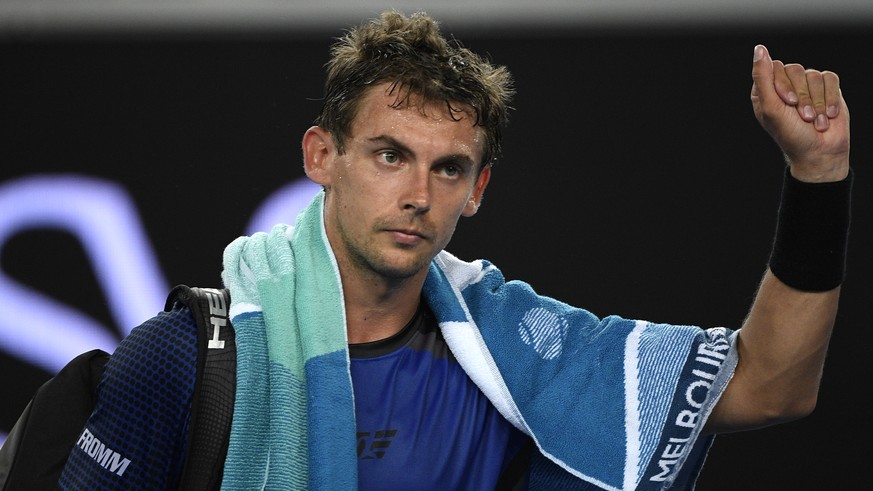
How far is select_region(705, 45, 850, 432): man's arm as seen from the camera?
1687 millimetres

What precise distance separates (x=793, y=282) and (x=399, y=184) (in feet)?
2.04

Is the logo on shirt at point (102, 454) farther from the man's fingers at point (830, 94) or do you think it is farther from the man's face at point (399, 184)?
the man's fingers at point (830, 94)

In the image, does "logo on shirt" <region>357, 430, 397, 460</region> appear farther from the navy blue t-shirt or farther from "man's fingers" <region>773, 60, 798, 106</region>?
"man's fingers" <region>773, 60, 798, 106</region>

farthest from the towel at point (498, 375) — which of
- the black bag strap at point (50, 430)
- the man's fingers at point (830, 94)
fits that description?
the man's fingers at point (830, 94)

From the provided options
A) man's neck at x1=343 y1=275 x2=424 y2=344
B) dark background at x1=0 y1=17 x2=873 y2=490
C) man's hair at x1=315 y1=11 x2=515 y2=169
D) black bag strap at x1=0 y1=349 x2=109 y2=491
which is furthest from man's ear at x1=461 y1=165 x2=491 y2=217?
dark background at x1=0 y1=17 x2=873 y2=490

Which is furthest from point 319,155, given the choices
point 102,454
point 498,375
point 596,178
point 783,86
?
point 596,178

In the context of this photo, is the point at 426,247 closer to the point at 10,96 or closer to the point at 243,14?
the point at 243,14

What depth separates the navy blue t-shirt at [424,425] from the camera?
1.82 meters

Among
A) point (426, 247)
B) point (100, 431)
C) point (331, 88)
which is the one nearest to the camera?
point (100, 431)

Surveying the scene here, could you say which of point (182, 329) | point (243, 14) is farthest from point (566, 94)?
point (182, 329)

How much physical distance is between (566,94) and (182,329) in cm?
147

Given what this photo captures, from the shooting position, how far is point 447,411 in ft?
6.22

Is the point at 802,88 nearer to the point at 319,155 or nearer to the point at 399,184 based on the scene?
the point at 399,184

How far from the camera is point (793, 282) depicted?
1.76m
